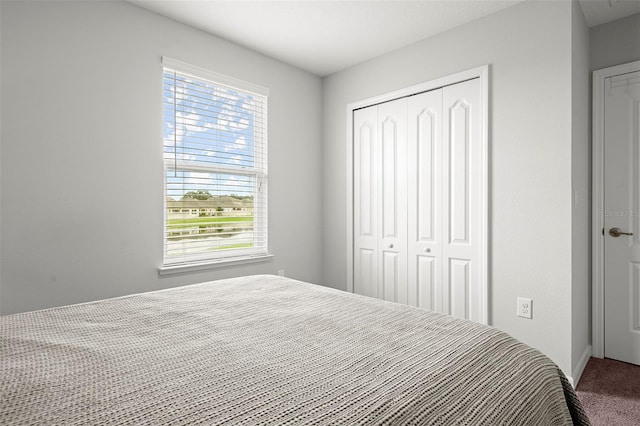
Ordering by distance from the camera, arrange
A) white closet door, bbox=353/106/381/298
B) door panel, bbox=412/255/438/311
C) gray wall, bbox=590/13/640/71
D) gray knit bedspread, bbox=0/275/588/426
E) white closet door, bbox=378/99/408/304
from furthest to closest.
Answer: white closet door, bbox=353/106/381/298, white closet door, bbox=378/99/408/304, door panel, bbox=412/255/438/311, gray wall, bbox=590/13/640/71, gray knit bedspread, bbox=0/275/588/426

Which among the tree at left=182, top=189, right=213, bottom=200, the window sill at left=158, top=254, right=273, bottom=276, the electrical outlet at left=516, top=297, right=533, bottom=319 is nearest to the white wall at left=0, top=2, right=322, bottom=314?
the window sill at left=158, top=254, right=273, bottom=276

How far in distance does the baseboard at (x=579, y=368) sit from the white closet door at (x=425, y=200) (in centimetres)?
91

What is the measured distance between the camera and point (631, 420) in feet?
6.23

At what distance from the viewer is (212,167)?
291 centimetres

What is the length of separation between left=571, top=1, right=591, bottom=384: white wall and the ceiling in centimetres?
33

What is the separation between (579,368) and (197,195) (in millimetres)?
3045

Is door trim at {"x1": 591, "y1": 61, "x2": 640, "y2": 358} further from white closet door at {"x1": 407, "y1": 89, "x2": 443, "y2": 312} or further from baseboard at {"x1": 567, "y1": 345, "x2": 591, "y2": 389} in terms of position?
white closet door at {"x1": 407, "y1": 89, "x2": 443, "y2": 312}

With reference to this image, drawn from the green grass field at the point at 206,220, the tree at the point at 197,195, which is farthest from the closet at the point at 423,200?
the tree at the point at 197,195

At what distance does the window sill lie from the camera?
261 cm

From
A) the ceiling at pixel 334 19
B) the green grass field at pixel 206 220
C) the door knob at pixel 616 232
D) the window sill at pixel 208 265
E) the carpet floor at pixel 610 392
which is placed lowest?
the carpet floor at pixel 610 392

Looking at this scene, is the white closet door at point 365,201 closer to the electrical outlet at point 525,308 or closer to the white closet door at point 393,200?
the white closet door at point 393,200

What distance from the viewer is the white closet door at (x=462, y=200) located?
2639 millimetres

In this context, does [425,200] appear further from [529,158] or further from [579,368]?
[579,368]

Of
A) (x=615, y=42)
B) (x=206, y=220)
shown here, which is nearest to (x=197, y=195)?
(x=206, y=220)
